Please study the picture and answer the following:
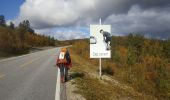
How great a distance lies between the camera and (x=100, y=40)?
16.0 metres

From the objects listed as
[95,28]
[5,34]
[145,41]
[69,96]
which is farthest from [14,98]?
[145,41]

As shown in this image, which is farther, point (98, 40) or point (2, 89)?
point (98, 40)

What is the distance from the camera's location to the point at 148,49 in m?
69.9

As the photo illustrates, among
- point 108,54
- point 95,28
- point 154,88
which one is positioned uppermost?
point 95,28

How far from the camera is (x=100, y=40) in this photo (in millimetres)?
16047

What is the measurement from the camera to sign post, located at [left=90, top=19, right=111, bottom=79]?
15820 millimetres

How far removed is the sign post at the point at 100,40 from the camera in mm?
15820

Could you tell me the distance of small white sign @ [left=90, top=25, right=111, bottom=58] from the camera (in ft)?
51.9

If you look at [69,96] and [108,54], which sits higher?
[108,54]

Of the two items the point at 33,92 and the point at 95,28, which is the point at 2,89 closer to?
the point at 33,92

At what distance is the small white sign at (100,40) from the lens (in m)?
15.8

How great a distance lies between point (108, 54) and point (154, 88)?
374 centimetres

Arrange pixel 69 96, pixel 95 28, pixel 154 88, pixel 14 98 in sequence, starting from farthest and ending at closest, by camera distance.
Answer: pixel 154 88 < pixel 95 28 < pixel 69 96 < pixel 14 98

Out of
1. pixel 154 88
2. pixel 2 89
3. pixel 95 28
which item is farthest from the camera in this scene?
pixel 154 88
